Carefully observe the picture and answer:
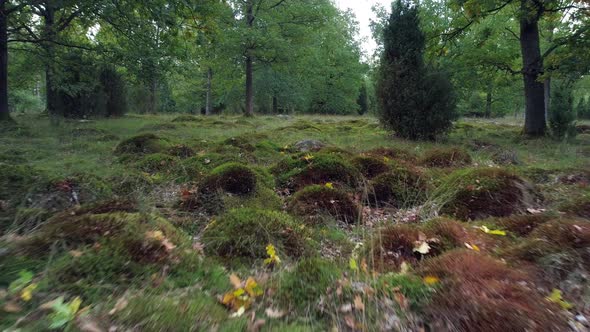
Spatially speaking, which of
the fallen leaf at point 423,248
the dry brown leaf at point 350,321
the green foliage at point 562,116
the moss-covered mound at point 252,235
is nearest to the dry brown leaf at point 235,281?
the moss-covered mound at point 252,235

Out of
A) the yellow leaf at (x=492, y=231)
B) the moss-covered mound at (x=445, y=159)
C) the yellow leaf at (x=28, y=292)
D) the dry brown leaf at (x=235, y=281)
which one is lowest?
the dry brown leaf at (x=235, y=281)

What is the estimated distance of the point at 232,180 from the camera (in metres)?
4.26

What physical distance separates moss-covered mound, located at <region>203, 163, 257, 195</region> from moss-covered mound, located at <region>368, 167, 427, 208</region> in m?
1.49

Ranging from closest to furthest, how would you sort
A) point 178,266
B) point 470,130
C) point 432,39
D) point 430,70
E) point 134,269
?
1. point 134,269
2. point 178,266
3. point 430,70
4. point 432,39
5. point 470,130

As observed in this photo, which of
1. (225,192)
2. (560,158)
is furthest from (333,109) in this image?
(225,192)

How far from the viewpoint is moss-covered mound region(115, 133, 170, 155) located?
666cm

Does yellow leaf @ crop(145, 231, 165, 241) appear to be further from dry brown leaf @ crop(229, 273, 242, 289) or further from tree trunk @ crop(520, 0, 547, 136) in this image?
tree trunk @ crop(520, 0, 547, 136)

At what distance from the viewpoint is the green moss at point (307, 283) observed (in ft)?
6.79

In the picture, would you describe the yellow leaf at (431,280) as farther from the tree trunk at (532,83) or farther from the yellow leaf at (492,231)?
the tree trunk at (532,83)

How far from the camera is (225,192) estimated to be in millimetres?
4102

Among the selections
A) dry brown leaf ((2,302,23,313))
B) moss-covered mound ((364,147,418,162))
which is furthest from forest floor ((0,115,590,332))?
moss-covered mound ((364,147,418,162))

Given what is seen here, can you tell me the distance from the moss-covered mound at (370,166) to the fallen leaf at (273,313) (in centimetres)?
349

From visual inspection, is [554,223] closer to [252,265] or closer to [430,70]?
[252,265]

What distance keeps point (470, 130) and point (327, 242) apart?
1268 cm
